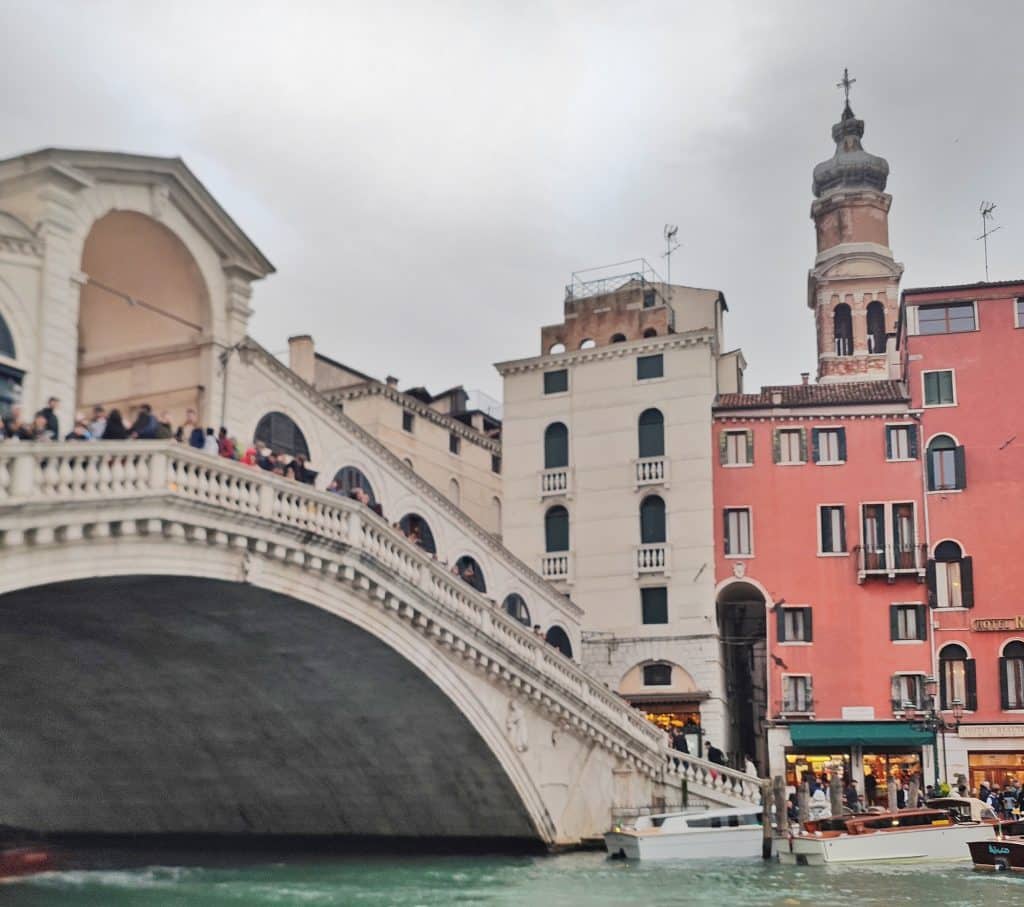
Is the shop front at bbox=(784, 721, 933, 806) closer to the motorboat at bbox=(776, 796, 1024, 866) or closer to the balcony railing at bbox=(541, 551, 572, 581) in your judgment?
the balcony railing at bbox=(541, 551, 572, 581)

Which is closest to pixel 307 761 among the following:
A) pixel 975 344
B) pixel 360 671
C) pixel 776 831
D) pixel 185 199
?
pixel 360 671

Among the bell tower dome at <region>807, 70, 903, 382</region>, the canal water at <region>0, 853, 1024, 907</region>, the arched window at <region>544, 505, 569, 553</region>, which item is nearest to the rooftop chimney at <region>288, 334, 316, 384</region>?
the arched window at <region>544, 505, 569, 553</region>

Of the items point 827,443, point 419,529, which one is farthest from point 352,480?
point 827,443

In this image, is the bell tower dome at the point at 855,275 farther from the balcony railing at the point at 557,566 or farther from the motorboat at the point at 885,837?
the motorboat at the point at 885,837

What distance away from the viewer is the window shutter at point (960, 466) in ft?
104

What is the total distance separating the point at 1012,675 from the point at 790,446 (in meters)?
7.19

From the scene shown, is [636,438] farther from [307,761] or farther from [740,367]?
[307,761]

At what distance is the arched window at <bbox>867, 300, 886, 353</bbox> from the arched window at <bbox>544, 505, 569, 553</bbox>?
18.4 metres

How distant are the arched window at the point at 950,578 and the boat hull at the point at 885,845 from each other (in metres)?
8.77

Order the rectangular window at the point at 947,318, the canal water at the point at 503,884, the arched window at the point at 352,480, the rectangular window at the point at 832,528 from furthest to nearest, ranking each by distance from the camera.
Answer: the rectangular window at the point at 947,318, the rectangular window at the point at 832,528, the arched window at the point at 352,480, the canal water at the point at 503,884

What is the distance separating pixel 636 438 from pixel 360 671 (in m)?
14.5

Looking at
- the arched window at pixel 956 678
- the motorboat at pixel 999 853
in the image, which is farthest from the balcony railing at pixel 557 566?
the motorboat at pixel 999 853

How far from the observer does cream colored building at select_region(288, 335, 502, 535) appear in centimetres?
3338

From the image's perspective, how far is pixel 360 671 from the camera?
67.4ft
